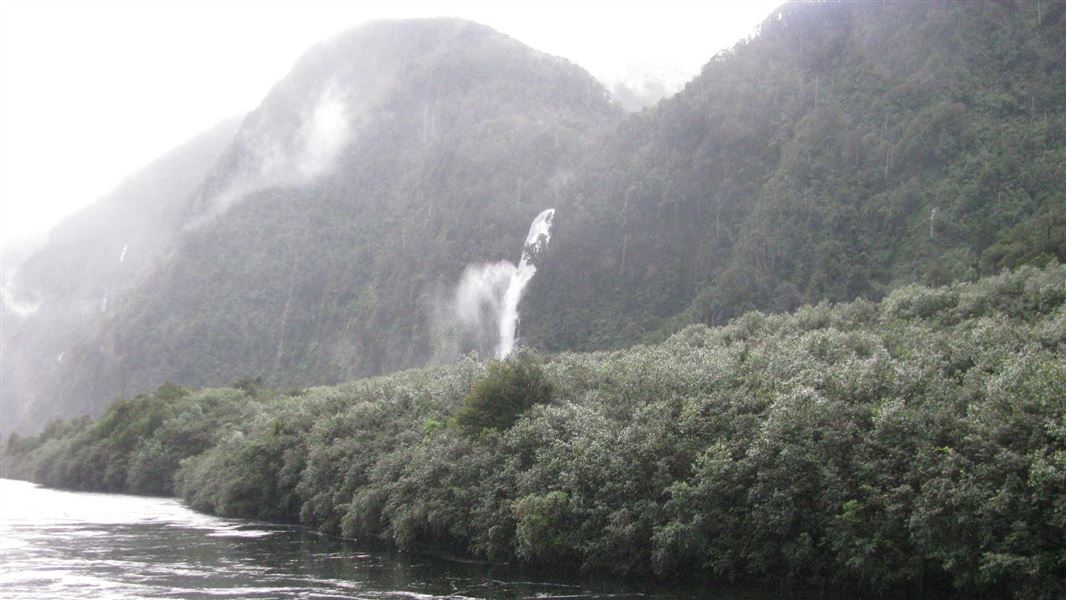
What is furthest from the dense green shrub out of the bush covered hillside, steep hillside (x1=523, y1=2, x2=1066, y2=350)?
steep hillside (x1=523, y1=2, x2=1066, y2=350)

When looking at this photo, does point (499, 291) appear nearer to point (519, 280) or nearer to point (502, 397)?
point (519, 280)

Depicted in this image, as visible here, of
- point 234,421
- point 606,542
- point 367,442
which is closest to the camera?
point 606,542

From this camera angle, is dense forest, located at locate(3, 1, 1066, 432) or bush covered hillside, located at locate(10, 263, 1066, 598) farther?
dense forest, located at locate(3, 1, 1066, 432)

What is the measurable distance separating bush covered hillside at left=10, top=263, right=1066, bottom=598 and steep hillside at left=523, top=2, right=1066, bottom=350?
35.3m

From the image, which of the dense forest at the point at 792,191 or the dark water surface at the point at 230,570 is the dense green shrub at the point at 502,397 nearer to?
the dark water surface at the point at 230,570

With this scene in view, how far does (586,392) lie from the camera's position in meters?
47.2

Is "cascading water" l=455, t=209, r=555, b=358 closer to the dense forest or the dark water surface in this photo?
the dense forest

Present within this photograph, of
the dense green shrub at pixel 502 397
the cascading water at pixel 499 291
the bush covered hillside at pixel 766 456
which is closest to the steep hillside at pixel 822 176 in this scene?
the cascading water at pixel 499 291

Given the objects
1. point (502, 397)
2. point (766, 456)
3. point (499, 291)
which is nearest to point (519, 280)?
point (499, 291)

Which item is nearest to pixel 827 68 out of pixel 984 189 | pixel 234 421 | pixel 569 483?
pixel 984 189

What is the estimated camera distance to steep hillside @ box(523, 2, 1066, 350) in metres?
96.3

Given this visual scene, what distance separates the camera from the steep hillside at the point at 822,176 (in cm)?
9631

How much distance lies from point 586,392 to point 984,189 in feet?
217

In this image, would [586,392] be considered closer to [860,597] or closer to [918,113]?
[860,597]
